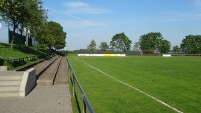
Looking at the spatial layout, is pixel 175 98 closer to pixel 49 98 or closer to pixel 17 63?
pixel 49 98

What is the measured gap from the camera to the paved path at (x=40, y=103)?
350 inches

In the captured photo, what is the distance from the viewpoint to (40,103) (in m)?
10.0

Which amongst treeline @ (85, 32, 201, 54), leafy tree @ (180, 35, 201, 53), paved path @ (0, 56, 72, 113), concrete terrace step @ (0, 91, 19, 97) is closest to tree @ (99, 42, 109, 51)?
treeline @ (85, 32, 201, 54)

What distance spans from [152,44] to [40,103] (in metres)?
160

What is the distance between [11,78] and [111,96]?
4.41 metres

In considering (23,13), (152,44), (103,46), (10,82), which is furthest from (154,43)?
(10,82)

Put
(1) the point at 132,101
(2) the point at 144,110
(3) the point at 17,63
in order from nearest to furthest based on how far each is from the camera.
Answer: (2) the point at 144,110 < (1) the point at 132,101 < (3) the point at 17,63

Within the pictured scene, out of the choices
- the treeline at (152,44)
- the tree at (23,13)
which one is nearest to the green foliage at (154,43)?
the treeline at (152,44)

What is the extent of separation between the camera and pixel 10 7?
104ft

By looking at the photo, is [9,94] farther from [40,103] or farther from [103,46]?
[103,46]

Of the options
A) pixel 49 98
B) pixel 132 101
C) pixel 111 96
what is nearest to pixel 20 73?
pixel 49 98

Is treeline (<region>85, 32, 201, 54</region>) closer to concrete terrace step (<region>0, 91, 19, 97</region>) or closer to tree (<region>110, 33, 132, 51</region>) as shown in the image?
tree (<region>110, 33, 132, 51</region>)

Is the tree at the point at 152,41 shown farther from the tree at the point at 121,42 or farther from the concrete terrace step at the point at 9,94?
the concrete terrace step at the point at 9,94

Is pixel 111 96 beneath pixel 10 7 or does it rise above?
beneath
